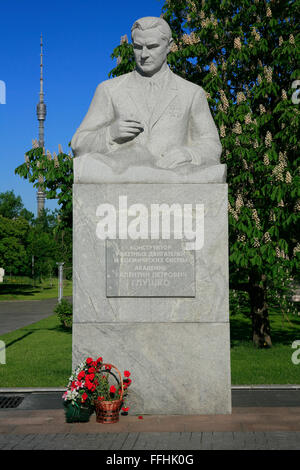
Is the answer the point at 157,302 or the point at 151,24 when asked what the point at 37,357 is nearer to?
the point at 157,302

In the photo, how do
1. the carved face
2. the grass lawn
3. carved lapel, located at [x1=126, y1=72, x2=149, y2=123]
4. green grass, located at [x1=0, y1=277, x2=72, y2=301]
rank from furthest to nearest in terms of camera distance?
1. green grass, located at [x1=0, y1=277, x2=72, y2=301]
2. the grass lawn
3. carved lapel, located at [x1=126, y1=72, x2=149, y2=123]
4. the carved face

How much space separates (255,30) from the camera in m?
12.1

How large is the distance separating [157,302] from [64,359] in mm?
7056

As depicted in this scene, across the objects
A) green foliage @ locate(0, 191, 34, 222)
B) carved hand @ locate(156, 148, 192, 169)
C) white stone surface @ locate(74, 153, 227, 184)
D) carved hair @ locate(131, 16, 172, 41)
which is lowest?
white stone surface @ locate(74, 153, 227, 184)

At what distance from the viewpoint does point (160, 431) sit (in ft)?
19.4

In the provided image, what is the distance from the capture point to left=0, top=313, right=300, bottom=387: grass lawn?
33.3ft

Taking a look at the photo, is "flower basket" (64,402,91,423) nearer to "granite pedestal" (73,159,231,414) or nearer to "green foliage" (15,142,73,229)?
"granite pedestal" (73,159,231,414)

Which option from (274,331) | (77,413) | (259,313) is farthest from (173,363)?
(274,331)

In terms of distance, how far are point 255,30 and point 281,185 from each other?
409 cm

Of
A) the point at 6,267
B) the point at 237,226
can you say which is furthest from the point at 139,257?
the point at 6,267

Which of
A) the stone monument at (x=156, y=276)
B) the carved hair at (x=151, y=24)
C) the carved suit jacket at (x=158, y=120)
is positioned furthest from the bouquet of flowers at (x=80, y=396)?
the carved hair at (x=151, y=24)

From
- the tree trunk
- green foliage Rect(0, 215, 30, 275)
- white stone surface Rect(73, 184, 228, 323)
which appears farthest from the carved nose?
green foliage Rect(0, 215, 30, 275)

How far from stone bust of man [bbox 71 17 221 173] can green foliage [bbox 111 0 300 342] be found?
10.6 ft

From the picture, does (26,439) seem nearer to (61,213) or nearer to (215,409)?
(215,409)
